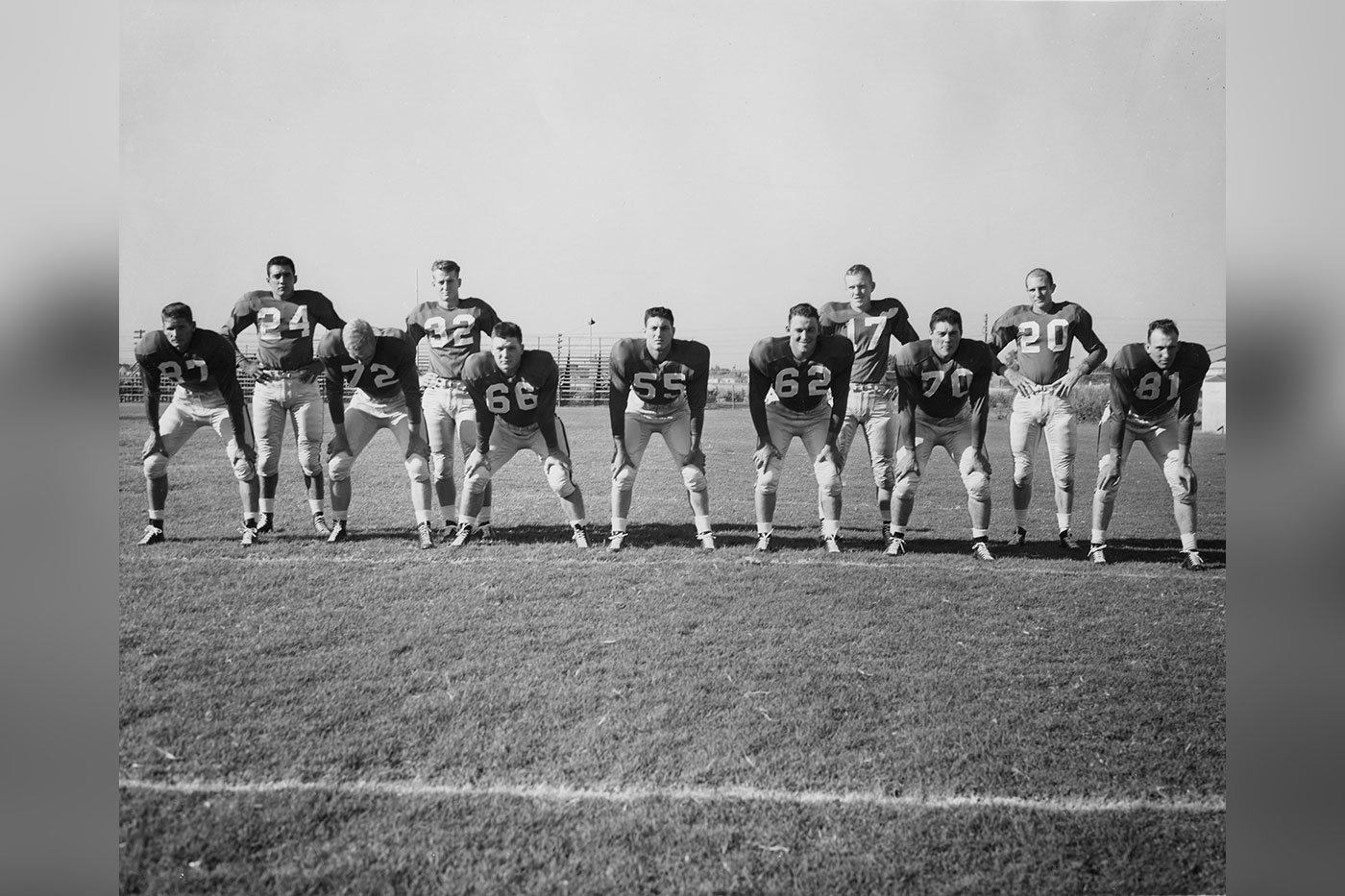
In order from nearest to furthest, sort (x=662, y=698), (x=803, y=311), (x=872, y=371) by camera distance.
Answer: (x=662, y=698) < (x=803, y=311) < (x=872, y=371)

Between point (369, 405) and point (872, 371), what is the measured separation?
84.0 inches

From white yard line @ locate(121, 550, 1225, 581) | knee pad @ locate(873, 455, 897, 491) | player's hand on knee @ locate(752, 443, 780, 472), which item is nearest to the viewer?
Answer: white yard line @ locate(121, 550, 1225, 581)

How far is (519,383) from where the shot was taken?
328 cm

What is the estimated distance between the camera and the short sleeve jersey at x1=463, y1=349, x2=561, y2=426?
328 centimetres

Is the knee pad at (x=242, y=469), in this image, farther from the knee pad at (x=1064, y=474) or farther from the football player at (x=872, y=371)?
the knee pad at (x=1064, y=474)

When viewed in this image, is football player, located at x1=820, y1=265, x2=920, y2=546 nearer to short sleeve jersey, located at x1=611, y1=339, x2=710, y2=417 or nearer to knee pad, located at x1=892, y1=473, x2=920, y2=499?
knee pad, located at x1=892, y1=473, x2=920, y2=499

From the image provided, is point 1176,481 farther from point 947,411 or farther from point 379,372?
point 379,372

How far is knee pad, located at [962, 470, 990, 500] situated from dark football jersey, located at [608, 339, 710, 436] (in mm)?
1171

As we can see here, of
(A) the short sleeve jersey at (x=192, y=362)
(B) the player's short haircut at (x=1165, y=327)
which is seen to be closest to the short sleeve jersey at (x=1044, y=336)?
(B) the player's short haircut at (x=1165, y=327)

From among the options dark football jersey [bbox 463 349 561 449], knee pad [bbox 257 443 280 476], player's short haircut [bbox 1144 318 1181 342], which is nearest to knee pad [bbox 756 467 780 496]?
dark football jersey [bbox 463 349 561 449]

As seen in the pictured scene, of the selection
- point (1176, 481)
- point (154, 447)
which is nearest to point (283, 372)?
point (154, 447)
